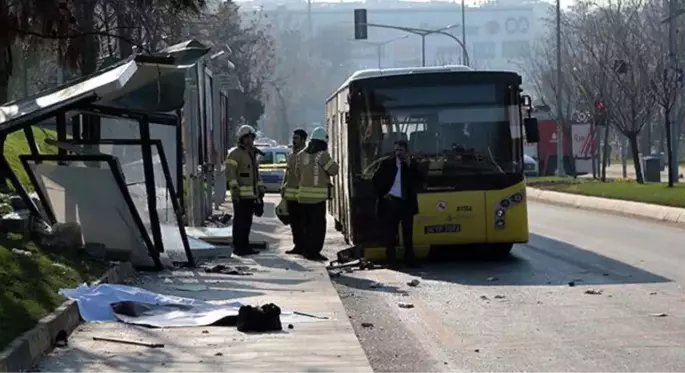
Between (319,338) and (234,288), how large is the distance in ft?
12.9

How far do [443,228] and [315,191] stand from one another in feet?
6.76

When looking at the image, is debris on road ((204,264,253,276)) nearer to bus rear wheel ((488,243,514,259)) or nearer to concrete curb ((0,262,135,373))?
bus rear wheel ((488,243,514,259))

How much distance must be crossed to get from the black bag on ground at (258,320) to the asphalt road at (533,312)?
82 cm

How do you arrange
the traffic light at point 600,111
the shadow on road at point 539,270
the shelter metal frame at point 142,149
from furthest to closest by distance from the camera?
the traffic light at point 600,111 < the shadow on road at point 539,270 < the shelter metal frame at point 142,149

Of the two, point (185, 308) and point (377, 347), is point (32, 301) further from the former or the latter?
point (377, 347)

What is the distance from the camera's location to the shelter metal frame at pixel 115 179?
15.4 meters

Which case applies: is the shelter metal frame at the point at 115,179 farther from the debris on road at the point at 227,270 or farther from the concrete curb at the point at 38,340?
the concrete curb at the point at 38,340

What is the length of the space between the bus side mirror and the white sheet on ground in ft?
21.3

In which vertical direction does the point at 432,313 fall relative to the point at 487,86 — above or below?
below

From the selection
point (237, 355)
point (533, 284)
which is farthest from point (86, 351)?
point (533, 284)

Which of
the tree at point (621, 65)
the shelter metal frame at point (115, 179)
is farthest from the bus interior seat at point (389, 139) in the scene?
the tree at point (621, 65)

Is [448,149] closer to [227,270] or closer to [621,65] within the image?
[227,270]

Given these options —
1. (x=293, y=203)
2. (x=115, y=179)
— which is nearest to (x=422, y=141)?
(x=293, y=203)

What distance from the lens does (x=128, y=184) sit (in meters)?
17.0
